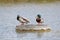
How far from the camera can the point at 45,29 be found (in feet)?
25.5

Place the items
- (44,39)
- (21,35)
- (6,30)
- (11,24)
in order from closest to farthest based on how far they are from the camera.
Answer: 1. (44,39)
2. (21,35)
3. (6,30)
4. (11,24)

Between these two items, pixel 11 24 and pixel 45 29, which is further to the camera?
pixel 11 24

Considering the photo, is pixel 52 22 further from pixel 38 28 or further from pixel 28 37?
pixel 28 37

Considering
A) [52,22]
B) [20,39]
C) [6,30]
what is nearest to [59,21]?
[52,22]

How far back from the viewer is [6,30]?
8.08 metres

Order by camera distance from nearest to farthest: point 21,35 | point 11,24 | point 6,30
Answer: point 21,35
point 6,30
point 11,24

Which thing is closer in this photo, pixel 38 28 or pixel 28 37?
pixel 28 37

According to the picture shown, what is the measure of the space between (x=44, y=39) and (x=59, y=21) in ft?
8.26

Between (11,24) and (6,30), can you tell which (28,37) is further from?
(11,24)

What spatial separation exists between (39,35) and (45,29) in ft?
1.10

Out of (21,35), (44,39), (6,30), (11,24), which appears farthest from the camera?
(11,24)

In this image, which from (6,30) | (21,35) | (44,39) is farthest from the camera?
(6,30)

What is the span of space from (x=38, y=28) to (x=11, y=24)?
152cm

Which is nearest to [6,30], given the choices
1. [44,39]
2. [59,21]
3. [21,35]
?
[21,35]
